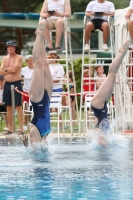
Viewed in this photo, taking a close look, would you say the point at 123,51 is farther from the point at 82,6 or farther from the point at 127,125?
the point at 82,6

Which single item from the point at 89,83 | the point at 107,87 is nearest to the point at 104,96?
the point at 107,87

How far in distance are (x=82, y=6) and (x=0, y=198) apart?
32639 mm

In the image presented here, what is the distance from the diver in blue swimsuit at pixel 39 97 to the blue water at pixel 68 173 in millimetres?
307

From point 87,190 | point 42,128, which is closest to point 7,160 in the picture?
point 42,128

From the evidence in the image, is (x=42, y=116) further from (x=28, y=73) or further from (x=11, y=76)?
(x=28, y=73)

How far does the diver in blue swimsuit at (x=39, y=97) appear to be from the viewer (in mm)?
9172

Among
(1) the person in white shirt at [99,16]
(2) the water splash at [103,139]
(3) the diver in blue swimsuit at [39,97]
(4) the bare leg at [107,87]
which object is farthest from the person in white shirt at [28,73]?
(3) the diver in blue swimsuit at [39,97]

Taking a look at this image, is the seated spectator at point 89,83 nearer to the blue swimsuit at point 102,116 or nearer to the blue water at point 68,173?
the blue water at point 68,173

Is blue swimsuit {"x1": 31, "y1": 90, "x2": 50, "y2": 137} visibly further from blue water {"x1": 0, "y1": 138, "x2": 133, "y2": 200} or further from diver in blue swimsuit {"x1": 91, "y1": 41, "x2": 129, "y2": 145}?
diver in blue swimsuit {"x1": 91, "y1": 41, "x2": 129, "y2": 145}

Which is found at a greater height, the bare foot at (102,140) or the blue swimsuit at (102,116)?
the blue swimsuit at (102,116)

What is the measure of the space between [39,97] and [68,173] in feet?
7.35

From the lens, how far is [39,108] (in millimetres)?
9312

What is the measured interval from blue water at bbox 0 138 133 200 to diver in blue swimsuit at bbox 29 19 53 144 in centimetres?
31

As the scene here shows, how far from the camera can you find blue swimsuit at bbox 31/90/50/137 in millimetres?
9188
